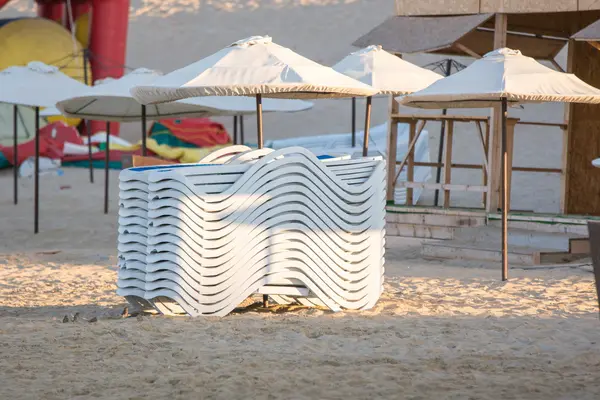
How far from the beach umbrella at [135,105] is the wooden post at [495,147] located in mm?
3472

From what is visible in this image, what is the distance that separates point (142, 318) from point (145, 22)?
130 feet

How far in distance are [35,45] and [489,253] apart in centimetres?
1672

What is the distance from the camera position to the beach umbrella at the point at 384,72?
440 inches

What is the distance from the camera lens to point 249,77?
8.20 metres

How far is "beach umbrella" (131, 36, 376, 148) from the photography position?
8.12 m

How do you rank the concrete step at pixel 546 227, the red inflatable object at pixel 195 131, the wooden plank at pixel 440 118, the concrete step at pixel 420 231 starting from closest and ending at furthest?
the concrete step at pixel 546 227 < the wooden plank at pixel 440 118 < the concrete step at pixel 420 231 < the red inflatable object at pixel 195 131

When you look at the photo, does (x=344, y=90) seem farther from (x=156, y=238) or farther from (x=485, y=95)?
(x=156, y=238)

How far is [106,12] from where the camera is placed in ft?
81.5

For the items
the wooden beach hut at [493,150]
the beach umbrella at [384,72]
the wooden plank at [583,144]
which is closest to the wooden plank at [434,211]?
the wooden beach hut at [493,150]

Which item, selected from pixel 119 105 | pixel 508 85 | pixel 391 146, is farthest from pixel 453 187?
pixel 119 105

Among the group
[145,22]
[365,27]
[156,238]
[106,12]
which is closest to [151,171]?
[156,238]

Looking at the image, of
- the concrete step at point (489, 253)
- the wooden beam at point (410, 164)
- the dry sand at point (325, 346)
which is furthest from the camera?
the wooden beam at point (410, 164)

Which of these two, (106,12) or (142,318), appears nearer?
(142,318)

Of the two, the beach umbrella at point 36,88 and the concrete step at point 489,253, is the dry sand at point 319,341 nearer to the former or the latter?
the concrete step at point 489,253
